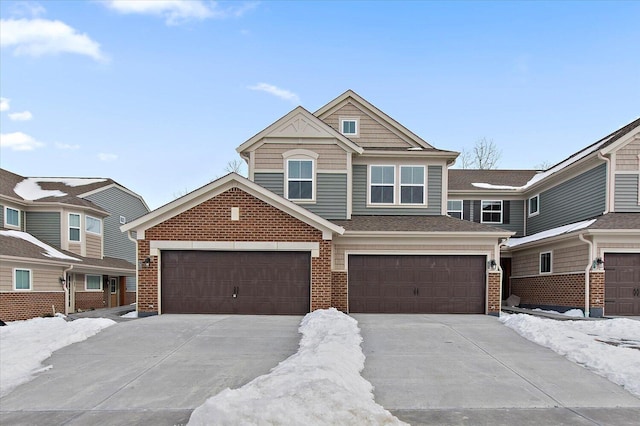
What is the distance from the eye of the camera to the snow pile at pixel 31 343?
Answer: 24.6 feet

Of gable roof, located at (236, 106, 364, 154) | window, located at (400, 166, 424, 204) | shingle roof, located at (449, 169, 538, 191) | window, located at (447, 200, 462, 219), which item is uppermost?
gable roof, located at (236, 106, 364, 154)

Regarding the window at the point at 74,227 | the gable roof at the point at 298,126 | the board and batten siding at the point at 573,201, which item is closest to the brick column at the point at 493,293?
the board and batten siding at the point at 573,201

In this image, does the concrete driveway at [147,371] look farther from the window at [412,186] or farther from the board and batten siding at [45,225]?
the board and batten siding at [45,225]

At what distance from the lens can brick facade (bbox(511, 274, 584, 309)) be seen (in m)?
15.7

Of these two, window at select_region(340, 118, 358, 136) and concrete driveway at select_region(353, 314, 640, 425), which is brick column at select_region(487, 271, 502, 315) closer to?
concrete driveway at select_region(353, 314, 640, 425)

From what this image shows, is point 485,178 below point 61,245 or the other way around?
the other way around

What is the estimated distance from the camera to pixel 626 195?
15.9 meters

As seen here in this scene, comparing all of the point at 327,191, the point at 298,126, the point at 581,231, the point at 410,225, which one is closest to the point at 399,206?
the point at 410,225

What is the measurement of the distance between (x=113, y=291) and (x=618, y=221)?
25.9 meters

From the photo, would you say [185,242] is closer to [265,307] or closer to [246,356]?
[265,307]

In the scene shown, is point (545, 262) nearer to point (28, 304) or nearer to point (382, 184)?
point (382, 184)

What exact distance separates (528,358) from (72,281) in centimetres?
2129

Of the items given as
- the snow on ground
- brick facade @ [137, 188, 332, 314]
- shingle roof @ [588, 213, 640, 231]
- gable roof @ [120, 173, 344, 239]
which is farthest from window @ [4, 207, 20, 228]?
shingle roof @ [588, 213, 640, 231]

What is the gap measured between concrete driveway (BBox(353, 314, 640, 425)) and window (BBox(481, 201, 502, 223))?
1242cm
